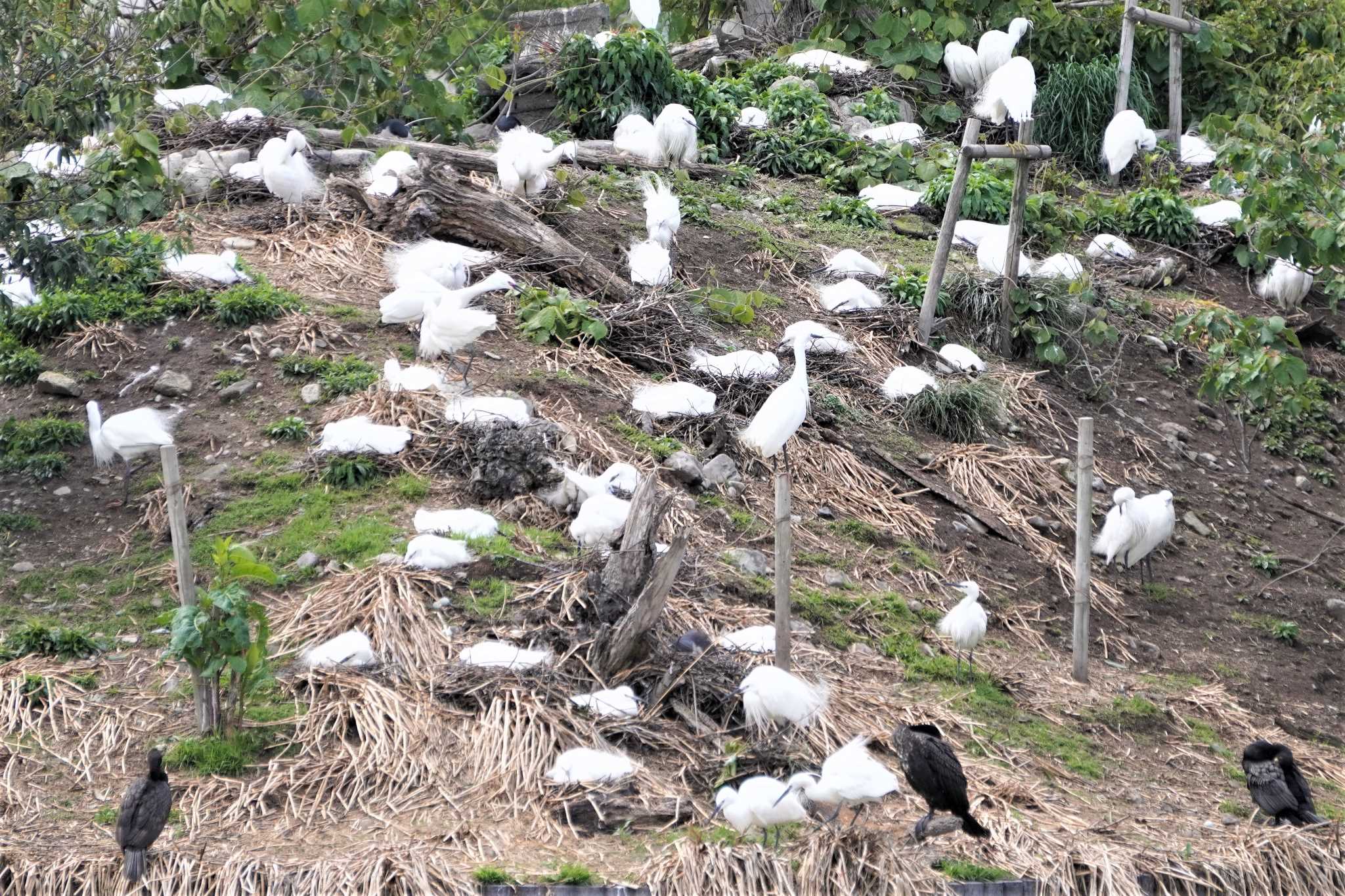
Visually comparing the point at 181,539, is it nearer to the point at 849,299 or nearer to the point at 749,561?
the point at 749,561

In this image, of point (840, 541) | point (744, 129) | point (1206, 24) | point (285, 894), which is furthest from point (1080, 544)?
point (1206, 24)

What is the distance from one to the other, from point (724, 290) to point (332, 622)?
382 cm

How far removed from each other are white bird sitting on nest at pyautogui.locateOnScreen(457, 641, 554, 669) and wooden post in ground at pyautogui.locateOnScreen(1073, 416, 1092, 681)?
2.25 m

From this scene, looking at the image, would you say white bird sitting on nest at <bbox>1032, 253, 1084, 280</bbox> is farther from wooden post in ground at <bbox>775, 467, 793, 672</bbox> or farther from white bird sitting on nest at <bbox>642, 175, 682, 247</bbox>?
wooden post in ground at <bbox>775, 467, 793, 672</bbox>

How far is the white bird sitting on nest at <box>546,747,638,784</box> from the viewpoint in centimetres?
474

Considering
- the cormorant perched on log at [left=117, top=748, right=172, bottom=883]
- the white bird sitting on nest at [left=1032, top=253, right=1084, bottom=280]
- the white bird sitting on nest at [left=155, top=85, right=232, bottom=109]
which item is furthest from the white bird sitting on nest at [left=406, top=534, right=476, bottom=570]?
the white bird sitting on nest at [left=155, top=85, right=232, bottom=109]

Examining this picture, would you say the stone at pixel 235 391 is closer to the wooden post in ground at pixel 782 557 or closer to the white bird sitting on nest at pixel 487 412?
the white bird sitting on nest at pixel 487 412

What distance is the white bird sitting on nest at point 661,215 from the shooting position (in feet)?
28.4

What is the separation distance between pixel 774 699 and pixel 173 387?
12.1 ft

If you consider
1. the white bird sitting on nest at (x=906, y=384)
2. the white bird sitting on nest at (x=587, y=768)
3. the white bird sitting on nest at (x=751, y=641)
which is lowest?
the white bird sitting on nest at (x=906, y=384)

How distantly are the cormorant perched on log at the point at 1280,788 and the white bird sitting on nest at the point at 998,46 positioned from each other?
6.40 m

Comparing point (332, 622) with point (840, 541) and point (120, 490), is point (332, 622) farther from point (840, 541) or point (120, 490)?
point (840, 541)

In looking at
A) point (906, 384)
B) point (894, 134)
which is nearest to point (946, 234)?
point (906, 384)

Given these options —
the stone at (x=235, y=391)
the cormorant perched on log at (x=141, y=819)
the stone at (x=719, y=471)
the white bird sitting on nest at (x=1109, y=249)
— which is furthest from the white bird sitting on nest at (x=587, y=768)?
the white bird sitting on nest at (x=1109, y=249)
